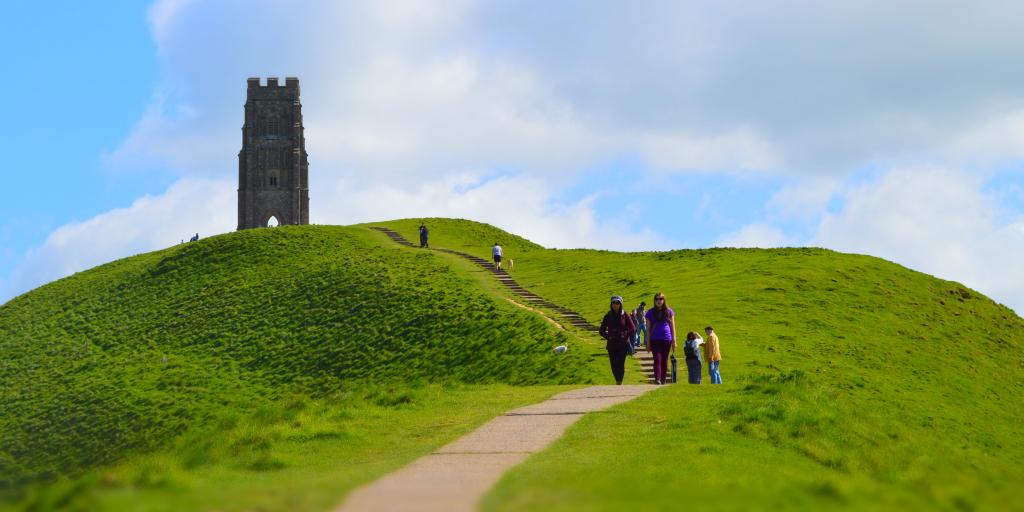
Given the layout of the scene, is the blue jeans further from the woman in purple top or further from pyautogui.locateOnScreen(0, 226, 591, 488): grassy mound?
pyautogui.locateOnScreen(0, 226, 591, 488): grassy mound

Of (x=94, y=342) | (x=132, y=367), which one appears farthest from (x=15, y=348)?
(x=132, y=367)

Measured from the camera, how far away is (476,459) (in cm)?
1806

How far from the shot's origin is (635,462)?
1750 centimetres

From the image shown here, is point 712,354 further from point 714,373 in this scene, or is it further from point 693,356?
point 693,356

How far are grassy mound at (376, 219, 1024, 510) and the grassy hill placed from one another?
0.36 ft

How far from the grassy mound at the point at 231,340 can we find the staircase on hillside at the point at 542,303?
5.68 feet

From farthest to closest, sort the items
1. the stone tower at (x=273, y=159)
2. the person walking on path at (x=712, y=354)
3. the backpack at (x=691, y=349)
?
the stone tower at (x=273, y=159), the person walking on path at (x=712, y=354), the backpack at (x=691, y=349)

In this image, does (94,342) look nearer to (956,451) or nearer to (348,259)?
(348,259)

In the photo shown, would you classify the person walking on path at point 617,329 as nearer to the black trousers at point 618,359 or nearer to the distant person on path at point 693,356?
the black trousers at point 618,359

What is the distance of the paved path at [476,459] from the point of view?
13.1 meters

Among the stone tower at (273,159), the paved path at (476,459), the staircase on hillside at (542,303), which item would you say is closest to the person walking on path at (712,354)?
the staircase on hillside at (542,303)

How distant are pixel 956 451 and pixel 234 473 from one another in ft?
66.2

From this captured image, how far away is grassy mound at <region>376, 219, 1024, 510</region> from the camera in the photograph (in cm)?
1346

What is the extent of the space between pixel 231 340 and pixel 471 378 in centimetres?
2618
